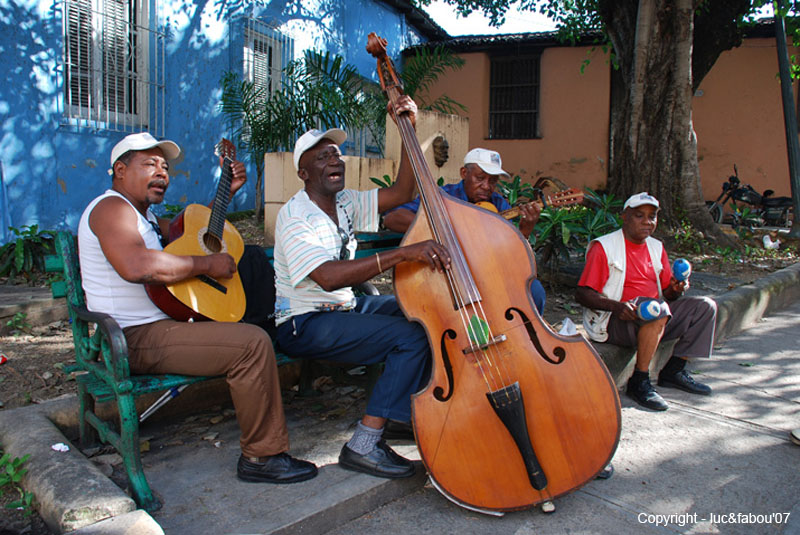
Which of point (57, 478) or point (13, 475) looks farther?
point (13, 475)

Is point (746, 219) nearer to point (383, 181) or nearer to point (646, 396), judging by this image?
point (383, 181)

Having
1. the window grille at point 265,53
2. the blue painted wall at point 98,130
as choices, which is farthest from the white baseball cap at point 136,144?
the window grille at point 265,53

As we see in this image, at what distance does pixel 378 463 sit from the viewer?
2.60 metres

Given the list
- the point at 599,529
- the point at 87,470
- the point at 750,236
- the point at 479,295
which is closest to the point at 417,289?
the point at 479,295

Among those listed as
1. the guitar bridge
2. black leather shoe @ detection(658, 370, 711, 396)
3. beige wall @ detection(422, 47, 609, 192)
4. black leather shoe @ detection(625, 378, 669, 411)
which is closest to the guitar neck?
the guitar bridge

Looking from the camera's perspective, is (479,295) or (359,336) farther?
(359,336)

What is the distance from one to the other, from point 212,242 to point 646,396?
2.57 meters

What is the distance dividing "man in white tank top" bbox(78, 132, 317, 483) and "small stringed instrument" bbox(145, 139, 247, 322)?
70 millimetres

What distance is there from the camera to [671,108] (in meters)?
7.61

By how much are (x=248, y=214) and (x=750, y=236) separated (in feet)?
23.2

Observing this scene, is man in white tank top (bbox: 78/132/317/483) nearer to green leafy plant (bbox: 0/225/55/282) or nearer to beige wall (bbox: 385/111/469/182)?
beige wall (bbox: 385/111/469/182)

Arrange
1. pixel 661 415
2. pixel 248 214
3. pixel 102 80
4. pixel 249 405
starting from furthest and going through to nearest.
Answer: pixel 248 214
pixel 102 80
pixel 661 415
pixel 249 405

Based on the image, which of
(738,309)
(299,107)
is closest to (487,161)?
(738,309)

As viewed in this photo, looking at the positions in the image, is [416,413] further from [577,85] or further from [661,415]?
[577,85]
